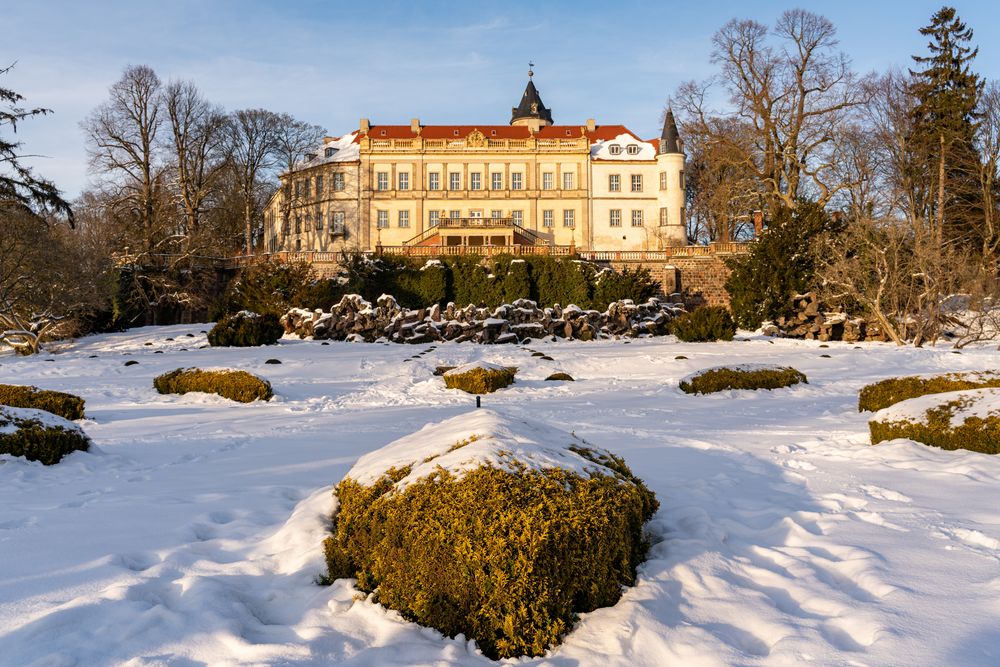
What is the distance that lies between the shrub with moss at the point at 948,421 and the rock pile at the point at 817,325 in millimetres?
19668

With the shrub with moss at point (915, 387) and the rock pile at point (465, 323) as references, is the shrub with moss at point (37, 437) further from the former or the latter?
the rock pile at point (465, 323)

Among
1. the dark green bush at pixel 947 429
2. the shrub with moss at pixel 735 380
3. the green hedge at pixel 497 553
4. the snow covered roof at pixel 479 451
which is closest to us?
the green hedge at pixel 497 553

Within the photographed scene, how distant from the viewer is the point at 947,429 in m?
7.52

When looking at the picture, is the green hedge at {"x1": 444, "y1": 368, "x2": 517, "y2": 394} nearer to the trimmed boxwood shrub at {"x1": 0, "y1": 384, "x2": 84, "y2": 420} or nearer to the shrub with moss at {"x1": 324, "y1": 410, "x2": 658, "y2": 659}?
the trimmed boxwood shrub at {"x1": 0, "y1": 384, "x2": 84, "y2": 420}

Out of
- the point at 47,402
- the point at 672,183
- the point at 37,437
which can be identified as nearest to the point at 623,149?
the point at 672,183

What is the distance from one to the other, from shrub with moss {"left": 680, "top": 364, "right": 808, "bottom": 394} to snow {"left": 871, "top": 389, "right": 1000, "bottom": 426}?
510 centimetres

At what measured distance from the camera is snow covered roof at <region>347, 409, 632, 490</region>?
4.13m

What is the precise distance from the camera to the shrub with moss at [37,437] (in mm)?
6988

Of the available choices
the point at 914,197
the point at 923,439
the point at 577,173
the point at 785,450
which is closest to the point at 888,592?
the point at 785,450

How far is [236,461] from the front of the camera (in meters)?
7.44

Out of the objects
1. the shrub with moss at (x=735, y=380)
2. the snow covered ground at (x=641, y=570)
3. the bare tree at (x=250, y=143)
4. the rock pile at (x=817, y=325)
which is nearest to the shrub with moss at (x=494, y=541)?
the snow covered ground at (x=641, y=570)

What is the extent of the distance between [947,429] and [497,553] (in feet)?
21.2

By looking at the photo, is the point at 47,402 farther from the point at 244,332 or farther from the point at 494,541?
the point at 244,332

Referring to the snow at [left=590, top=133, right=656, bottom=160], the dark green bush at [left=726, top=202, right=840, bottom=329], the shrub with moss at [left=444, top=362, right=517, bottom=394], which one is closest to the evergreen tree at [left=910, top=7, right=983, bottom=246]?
the dark green bush at [left=726, top=202, right=840, bottom=329]
